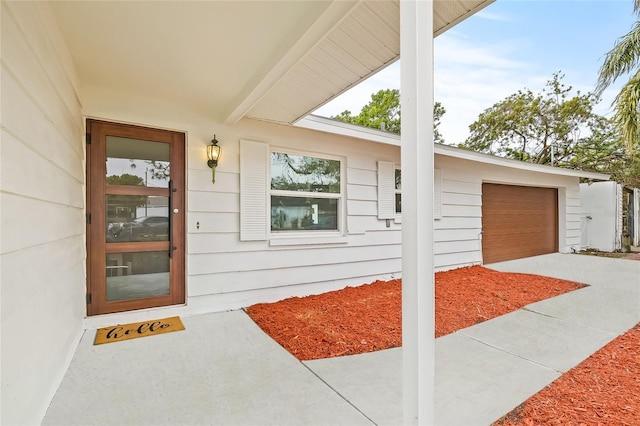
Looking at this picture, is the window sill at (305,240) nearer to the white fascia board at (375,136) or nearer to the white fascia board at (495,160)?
the white fascia board at (375,136)

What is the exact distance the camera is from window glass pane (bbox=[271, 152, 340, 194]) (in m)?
4.28

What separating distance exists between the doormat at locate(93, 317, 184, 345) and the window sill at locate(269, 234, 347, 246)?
1490 millimetres

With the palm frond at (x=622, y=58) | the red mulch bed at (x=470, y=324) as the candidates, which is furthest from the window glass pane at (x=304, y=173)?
the palm frond at (x=622, y=58)

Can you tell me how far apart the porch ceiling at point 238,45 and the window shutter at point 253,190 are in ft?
2.47

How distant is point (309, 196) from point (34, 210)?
10.6 feet

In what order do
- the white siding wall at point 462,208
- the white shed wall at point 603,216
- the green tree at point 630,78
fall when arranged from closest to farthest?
the green tree at point 630,78
the white siding wall at point 462,208
the white shed wall at point 603,216

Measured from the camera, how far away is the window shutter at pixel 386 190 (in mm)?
5207

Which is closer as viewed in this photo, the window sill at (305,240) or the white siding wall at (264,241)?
the white siding wall at (264,241)

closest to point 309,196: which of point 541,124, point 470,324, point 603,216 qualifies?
point 470,324

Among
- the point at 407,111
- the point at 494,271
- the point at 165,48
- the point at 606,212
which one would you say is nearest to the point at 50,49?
the point at 165,48

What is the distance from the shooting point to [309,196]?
14.8 feet

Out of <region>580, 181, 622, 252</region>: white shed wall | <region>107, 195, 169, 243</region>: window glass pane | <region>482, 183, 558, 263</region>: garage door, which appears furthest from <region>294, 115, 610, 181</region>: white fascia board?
<region>580, 181, 622, 252</region>: white shed wall

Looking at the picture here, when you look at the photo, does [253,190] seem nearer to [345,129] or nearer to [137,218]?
[137,218]

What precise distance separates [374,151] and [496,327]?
318cm
